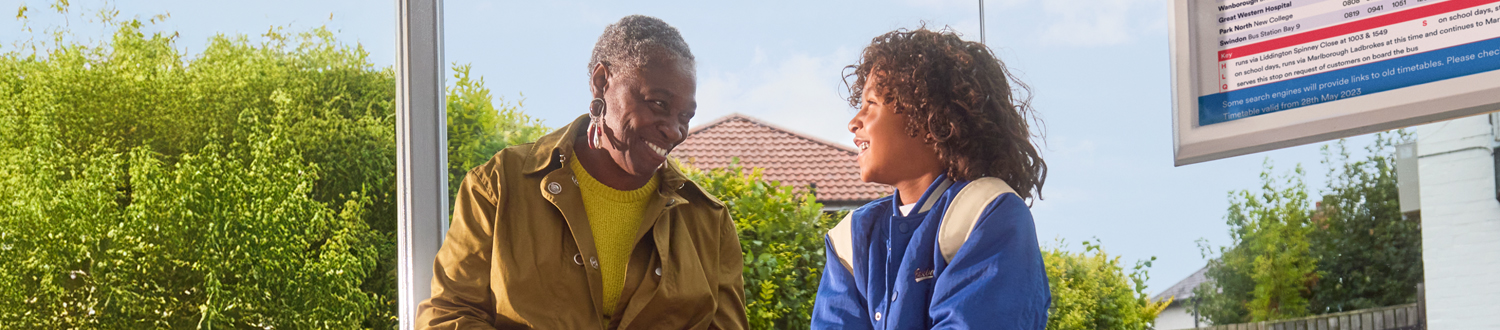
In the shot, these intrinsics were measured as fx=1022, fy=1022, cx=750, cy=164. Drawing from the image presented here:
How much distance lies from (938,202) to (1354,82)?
99 cm

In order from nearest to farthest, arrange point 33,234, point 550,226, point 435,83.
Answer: point 550,226
point 435,83
point 33,234

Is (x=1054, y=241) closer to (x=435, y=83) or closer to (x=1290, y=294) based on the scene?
(x=1290, y=294)

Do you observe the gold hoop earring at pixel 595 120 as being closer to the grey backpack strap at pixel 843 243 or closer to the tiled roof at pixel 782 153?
the grey backpack strap at pixel 843 243

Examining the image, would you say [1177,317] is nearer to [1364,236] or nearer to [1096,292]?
[1096,292]

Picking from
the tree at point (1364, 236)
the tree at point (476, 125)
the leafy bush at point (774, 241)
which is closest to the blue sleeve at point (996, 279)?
the leafy bush at point (774, 241)

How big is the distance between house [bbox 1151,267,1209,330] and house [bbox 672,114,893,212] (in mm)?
1169

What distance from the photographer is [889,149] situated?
5.70ft

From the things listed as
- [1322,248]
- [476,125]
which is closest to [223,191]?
[476,125]

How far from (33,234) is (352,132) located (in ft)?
3.21

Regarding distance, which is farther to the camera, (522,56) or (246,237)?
(522,56)

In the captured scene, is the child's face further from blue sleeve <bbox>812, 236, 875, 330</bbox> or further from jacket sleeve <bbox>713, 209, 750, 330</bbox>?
jacket sleeve <bbox>713, 209, 750, 330</bbox>

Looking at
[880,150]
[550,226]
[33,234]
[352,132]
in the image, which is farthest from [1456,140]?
[33,234]

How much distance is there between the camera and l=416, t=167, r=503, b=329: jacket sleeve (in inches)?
73.7

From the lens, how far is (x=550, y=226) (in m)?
1.93
